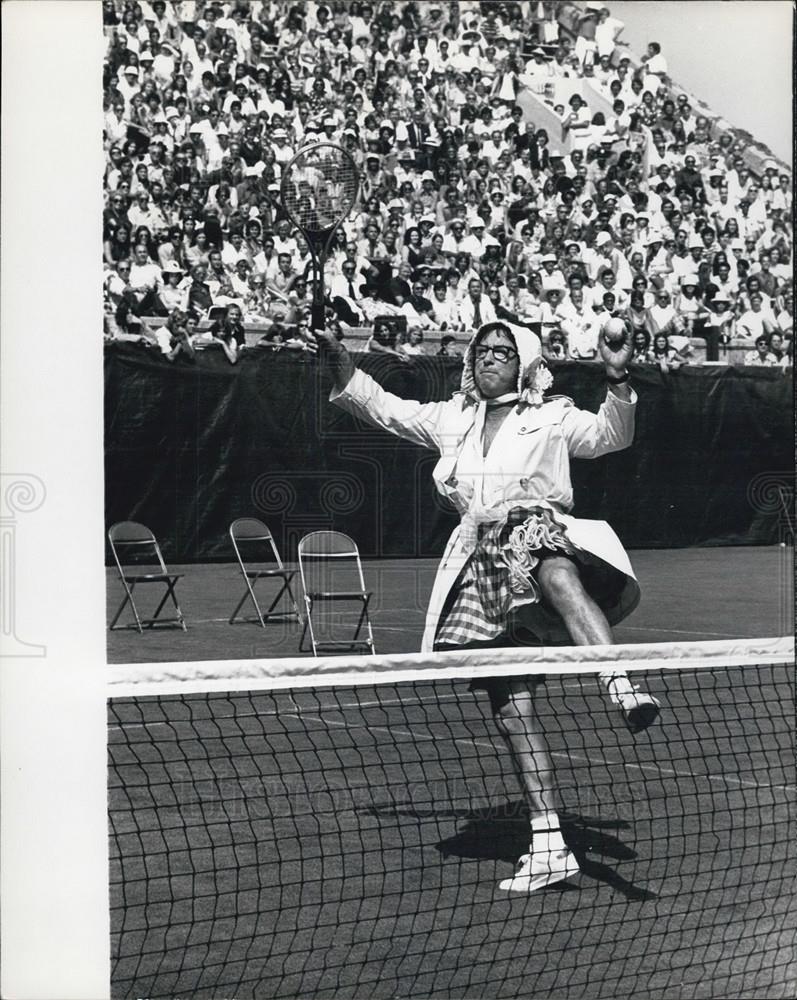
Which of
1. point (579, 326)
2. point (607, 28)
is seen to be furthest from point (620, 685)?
point (607, 28)

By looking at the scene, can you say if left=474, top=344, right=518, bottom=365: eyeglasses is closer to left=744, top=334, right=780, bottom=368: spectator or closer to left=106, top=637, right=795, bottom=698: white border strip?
left=106, top=637, right=795, bottom=698: white border strip

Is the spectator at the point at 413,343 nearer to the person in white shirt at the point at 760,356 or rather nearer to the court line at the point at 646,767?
the person in white shirt at the point at 760,356

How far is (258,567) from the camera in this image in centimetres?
1398

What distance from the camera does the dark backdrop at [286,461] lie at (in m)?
13.5

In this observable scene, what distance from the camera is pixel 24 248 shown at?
3238mm

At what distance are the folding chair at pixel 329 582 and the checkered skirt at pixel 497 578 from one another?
3.23 meters

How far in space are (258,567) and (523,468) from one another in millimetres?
8039

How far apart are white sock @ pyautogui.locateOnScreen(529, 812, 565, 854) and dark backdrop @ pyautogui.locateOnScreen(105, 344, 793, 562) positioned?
8490 mm

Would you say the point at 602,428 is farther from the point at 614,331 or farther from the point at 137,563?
the point at 137,563

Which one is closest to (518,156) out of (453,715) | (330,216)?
(330,216)

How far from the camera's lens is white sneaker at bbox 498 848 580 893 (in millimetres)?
5039

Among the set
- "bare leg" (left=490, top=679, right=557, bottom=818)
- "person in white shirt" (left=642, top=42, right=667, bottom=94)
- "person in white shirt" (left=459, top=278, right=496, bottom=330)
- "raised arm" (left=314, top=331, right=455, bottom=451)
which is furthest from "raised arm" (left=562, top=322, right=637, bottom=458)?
"person in white shirt" (left=642, top=42, right=667, bottom=94)

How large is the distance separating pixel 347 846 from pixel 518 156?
42.1 feet

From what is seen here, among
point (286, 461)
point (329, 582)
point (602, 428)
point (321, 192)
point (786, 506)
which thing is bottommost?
point (329, 582)
